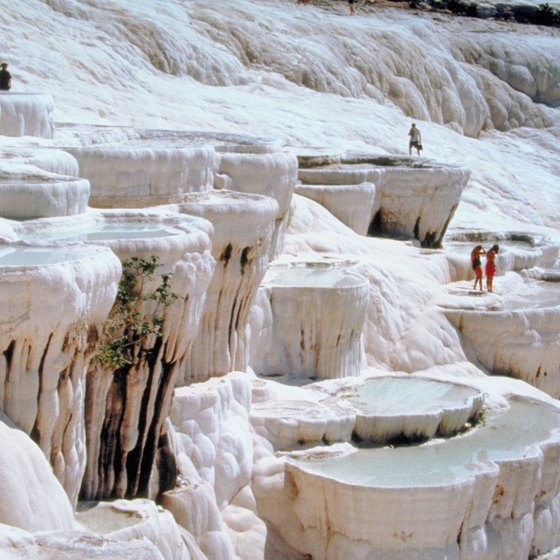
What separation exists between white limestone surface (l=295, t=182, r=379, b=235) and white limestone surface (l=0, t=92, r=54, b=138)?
4484 mm

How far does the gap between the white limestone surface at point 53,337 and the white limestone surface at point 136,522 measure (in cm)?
37

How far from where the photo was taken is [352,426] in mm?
12109

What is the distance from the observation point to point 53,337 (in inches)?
295

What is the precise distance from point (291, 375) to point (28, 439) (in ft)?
21.1

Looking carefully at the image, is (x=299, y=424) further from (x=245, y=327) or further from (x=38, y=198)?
(x=38, y=198)

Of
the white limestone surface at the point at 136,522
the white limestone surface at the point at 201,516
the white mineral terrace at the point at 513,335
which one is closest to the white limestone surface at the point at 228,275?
the white limestone surface at the point at 201,516

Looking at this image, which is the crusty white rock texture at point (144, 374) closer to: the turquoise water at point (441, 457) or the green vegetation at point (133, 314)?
the green vegetation at point (133, 314)

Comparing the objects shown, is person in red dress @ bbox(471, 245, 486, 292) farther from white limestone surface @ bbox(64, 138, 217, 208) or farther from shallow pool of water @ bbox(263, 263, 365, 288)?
white limestone surface @ bbox(64, 138, 217, 208)

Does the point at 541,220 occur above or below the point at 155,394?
below

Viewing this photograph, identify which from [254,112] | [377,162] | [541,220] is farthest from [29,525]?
[541,220]

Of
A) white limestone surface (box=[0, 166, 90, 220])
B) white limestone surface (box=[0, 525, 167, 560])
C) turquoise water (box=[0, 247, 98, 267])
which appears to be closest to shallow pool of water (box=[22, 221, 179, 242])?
white limestone surface (box=[0, 166, 90, 220])

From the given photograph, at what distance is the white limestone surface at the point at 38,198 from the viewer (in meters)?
9.09

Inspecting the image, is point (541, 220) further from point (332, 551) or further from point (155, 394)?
point (155, 394)

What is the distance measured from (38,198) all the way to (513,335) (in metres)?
7.87
